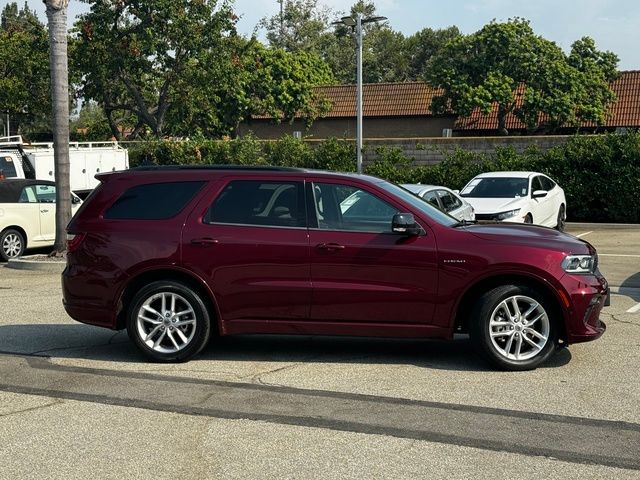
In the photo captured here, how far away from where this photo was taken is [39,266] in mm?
16719

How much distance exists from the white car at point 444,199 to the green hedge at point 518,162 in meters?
9.32

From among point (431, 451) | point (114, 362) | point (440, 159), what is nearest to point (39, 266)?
point (114, 362)

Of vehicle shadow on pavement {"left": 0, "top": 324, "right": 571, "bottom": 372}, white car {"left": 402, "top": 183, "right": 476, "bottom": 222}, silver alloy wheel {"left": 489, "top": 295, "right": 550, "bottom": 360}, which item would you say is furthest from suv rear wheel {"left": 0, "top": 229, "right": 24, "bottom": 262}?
silver alloy wheel {"left": 489, "top": 295, "right": 550, "bottom": 360}

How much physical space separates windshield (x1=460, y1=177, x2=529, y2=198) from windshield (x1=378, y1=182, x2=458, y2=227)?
12216 millimetres

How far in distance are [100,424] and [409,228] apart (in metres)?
3.10

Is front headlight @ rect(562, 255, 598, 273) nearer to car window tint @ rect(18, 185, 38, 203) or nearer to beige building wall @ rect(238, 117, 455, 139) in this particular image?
car window tint @ rect(18, 185, 38, 203)

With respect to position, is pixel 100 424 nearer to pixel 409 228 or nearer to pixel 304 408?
pixel 304 408

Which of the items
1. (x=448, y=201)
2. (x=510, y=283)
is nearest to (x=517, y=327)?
(x=510, y=283)

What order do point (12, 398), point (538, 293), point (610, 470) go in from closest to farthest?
point (610, 470) → point (12, 398) → point (538, 293)

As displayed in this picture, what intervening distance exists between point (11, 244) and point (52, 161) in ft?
22.3

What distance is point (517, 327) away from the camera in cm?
786

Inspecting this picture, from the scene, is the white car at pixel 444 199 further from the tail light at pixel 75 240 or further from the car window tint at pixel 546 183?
the tail light at pixel 75 240

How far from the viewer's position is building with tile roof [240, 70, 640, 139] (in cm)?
5197

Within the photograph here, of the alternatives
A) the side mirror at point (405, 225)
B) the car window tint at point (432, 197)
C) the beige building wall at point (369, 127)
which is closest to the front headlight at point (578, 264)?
the side mirror at point (405, 225)
